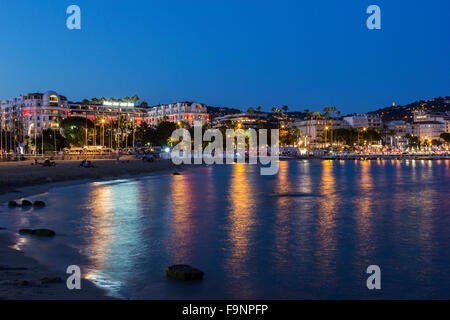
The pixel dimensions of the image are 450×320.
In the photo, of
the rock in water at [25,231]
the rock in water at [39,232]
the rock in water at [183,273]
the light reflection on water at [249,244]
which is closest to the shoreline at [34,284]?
the light reflection on water at [249,244]

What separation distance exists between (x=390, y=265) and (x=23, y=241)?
13123 mm

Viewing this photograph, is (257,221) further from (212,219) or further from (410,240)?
(410,240)

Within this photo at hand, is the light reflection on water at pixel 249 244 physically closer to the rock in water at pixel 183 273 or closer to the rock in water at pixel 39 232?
the rock in water at pixel 183 273

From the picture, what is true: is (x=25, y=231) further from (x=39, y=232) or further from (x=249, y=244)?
(x=249, y=244)

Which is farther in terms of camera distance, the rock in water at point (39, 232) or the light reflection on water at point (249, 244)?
the rock in water at point (39, 232)

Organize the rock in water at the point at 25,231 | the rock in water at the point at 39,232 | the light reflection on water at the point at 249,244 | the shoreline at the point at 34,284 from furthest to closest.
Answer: the rock in water at the point at 25,231
the rock in water at the point at 39,232
the light reflection on water at the point at 249,244
the shoreline at the point at 34,284

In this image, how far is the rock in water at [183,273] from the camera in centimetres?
1213

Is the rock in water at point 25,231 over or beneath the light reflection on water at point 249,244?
over

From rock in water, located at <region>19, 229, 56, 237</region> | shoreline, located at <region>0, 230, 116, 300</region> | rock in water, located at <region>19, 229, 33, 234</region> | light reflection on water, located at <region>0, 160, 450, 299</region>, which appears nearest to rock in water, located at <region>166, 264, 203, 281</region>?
light reflection on water, located at <region>0, 160, 450, 299</region>

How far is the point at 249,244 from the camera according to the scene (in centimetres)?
1788

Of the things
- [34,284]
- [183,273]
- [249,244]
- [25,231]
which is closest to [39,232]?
[25,231]

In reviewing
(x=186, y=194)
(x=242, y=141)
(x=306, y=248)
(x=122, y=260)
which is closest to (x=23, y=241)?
(x=122, y=260)

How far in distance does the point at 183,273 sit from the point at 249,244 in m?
6.13

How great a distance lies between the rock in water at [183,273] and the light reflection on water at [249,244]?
10.5 inches
